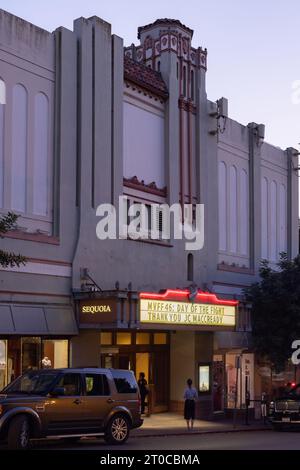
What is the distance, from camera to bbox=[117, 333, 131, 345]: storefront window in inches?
1195

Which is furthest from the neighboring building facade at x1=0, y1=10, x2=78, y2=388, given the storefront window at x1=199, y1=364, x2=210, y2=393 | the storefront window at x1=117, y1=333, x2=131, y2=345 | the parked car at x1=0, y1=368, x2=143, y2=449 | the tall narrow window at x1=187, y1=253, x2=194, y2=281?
the storefront window at x1=199, y1=364, x2=210, y2=393

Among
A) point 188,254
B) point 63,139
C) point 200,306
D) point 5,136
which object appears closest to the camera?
point 5,136

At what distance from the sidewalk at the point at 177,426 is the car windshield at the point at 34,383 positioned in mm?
5229

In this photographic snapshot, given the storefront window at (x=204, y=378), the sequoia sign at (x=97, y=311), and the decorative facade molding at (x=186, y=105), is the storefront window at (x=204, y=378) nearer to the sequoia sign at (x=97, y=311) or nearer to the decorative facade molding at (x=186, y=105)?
the sequoia sign at (x=97, y=311)

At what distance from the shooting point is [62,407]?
19.6m

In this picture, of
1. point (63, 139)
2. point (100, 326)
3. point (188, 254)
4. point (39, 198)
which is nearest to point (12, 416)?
point (100, 326)

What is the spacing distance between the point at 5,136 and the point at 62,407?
9941mm

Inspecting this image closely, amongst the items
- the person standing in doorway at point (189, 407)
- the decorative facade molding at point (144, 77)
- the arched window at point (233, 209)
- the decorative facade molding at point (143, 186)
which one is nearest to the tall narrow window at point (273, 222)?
the arched window at point (233, 209)

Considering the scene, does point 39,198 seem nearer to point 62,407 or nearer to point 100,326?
point 100,326

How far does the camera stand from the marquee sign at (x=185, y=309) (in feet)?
89.5

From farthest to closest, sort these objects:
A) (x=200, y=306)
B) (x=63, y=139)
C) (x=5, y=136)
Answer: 1. (x=200, y=306)
2. (x=63, y=139)
3. (x=5, y=136)

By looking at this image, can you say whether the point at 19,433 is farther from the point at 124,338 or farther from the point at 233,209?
the point at 233,209
